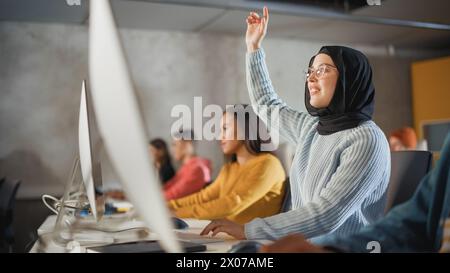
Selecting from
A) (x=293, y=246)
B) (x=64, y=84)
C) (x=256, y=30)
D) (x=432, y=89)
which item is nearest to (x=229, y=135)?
(x=256, y=30)

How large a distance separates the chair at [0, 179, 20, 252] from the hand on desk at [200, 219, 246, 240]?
138cm

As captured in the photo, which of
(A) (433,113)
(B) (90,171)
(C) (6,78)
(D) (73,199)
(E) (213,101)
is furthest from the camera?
(E) (213,101)

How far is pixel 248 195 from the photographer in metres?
1.75

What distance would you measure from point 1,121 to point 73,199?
210cm

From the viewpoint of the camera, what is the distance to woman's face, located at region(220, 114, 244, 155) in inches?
68.8

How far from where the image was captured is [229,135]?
5.86ft

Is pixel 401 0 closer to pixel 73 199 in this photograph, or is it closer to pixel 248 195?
pixel 248 195

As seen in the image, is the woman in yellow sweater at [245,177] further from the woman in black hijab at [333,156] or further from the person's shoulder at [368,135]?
the person's shoulder at [368,135]

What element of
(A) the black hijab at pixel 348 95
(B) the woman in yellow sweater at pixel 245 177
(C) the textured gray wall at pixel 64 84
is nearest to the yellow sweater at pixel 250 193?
(B) the woman in yellow sweater at pixel 245 177

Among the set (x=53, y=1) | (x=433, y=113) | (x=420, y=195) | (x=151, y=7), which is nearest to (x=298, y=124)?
(x=420, y=195)

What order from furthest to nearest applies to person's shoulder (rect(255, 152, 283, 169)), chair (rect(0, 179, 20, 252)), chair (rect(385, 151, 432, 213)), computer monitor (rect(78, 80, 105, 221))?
chair (rect(0, 179, 20, 252)), person's shoulder (rect(255, 152, 283, 169)), chair (rect(385, 151, 432, 213)), computer monitor (rect(78, 80, 105, 221))

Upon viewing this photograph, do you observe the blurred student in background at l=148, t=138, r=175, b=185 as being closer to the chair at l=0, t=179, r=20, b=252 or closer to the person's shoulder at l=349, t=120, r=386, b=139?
the chair at l=0, t=179, r=20, b=252

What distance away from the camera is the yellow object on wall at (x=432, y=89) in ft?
5.82

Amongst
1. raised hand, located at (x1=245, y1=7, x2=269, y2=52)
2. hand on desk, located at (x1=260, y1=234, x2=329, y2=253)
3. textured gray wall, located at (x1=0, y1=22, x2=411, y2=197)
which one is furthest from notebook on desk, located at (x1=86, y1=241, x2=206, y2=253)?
textured gray wall, located at (x1=0, y1=22, x2=411, y2=197)
